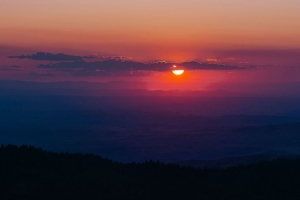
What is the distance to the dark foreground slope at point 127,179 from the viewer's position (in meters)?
11.6

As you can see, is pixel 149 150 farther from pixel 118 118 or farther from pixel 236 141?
pixel 118 118

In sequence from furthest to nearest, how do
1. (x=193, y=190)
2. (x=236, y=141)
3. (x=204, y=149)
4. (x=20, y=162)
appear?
(x=236, y=141) < (x=204, y=149) < (x=20, y=162) < (x=193, y=190)

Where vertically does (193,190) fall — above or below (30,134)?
above

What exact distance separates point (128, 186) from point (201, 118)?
13281 centimetres

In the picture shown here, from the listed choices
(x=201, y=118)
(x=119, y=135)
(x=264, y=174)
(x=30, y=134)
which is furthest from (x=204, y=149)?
(x=201, y=118)

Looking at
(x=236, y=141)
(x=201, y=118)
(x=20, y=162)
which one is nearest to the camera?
(x=20, y=162)

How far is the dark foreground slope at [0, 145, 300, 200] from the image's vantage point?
38.1 feet

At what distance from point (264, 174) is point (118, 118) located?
137 metres

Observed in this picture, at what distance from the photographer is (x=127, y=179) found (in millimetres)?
12891

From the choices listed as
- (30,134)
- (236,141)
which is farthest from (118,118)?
(236,141)

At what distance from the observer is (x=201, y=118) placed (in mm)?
144125

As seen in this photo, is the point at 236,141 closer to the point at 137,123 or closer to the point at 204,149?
the point at 204,149

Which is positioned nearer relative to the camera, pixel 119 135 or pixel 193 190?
pixel 193 190

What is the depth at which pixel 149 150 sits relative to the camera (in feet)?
241
